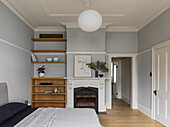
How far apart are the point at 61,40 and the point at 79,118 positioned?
3456mm

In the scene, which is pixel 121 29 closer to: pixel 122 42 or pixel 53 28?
pixel 122 42

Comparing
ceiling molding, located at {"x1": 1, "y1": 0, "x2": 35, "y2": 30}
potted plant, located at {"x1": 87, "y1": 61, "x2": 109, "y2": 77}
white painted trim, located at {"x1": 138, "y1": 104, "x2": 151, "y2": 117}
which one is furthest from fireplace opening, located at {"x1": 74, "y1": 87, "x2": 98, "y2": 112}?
ceiling molding, located at {"x1": 1, "y1": 0, "x2": 35, "y2": 30}

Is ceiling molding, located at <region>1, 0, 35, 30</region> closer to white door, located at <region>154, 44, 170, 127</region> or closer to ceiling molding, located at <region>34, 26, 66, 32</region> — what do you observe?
ceiling molding, located at <region>34, 26, 66, 32</region>

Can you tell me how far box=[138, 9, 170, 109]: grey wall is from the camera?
351cm

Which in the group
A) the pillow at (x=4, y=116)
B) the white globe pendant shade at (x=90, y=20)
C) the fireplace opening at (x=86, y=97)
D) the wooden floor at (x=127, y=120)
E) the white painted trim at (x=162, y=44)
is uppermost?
the white globe pendant shade at (x=90, y=20)

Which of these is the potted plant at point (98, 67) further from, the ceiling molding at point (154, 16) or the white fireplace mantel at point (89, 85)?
the ceiling molding at point (154, 16)

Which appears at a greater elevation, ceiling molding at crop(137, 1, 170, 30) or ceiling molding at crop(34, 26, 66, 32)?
ceiling molding at crop(137, 1, 170, 30)

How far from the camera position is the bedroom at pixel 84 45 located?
3.37 meters

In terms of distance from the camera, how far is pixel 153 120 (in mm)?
3924

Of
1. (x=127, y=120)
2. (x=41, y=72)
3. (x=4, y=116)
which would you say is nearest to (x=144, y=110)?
(x=127, y=120)

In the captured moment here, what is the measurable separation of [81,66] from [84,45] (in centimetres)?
70

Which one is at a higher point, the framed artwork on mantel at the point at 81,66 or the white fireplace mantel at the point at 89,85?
the framed artwork on mantel at the point at 81,66

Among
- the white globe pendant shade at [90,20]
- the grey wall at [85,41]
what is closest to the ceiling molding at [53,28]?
the grey wall at [85,41]

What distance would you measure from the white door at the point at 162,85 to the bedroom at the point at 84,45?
0.04 metres
